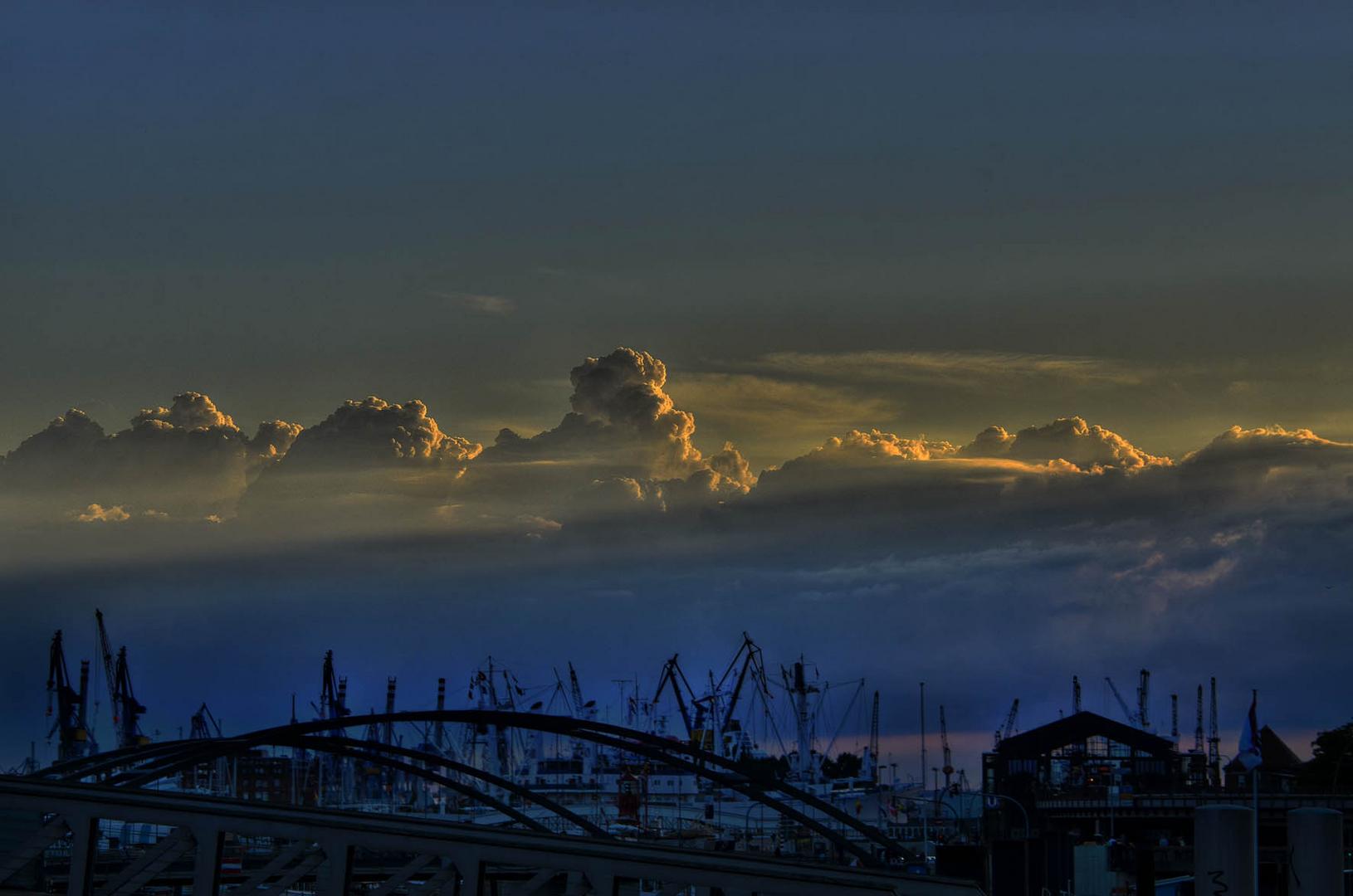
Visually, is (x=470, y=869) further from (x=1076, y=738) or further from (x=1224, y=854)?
(x=1076, y=738)

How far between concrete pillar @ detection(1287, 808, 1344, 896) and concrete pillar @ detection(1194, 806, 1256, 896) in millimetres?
701

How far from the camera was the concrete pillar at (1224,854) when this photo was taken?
2688 centimetres

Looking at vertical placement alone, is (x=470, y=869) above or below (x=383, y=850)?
below

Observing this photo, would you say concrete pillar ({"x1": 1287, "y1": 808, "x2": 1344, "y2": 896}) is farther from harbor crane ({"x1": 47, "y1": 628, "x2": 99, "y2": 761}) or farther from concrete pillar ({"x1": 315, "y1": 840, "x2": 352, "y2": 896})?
harbor crane ({"x1": 47, "y1": 628, "x2": 99, "y2": 761})

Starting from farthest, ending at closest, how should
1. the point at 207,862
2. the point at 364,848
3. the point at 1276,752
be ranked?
the point at 1276,752 → the point at 364,848 → the point at 207,862

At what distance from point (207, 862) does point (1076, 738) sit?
130628 millimetres

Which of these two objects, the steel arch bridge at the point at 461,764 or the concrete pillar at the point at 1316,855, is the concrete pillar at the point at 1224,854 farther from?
the steel arch bridge at the point at 461,764

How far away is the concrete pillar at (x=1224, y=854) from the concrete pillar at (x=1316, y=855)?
701 mm

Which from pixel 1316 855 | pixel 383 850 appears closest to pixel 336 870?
pixel 383 850

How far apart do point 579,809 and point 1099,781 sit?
180 ft

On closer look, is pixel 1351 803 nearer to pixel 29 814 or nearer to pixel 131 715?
pixel 29 814

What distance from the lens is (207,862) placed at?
3064 centimetres

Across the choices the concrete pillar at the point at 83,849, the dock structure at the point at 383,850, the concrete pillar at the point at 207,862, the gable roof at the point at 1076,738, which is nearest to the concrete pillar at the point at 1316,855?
the dock structure at the point at 383,850

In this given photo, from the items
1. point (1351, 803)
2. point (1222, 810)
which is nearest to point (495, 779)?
point (1222, 810)
